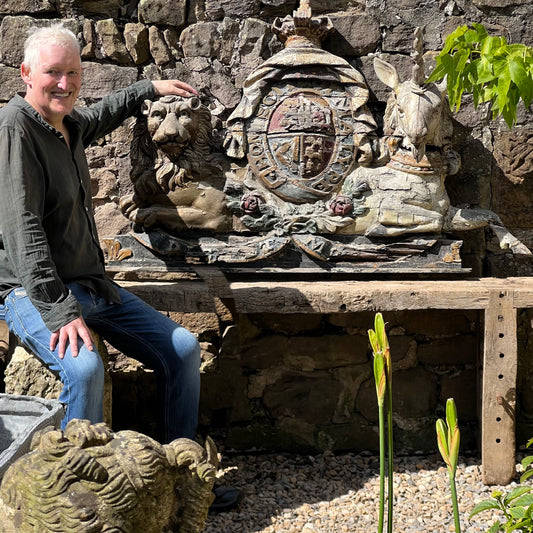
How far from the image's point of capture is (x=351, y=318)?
3.86 meters

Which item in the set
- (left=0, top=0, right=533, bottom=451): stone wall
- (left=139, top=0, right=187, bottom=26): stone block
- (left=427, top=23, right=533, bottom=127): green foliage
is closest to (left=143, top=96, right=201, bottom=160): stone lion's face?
(left=0, top=0, right=533, bottom=451): stone wall

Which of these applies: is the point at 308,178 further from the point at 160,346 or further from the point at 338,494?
the point at 338,494

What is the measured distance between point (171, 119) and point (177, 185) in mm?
323

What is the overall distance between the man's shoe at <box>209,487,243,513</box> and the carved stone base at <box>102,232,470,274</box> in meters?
1.03

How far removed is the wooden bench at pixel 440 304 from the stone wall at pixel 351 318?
0.43m

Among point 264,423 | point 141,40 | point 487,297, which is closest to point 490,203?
point 487,297

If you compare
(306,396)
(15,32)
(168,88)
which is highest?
(15,32)

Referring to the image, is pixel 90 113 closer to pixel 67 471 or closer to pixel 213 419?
pixel 213 419

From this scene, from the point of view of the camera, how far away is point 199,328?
11.4 feet

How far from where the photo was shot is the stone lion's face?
351cm

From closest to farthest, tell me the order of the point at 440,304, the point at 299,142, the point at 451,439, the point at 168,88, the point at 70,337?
the point at 451,439 < the point at 70,337 < the point at 440,304 < the point at 168,88 < the point at 299,142

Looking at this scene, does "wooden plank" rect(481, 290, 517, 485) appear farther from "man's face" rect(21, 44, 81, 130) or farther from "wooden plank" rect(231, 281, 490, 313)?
"man's face" rect(21, 44, 81, 130)

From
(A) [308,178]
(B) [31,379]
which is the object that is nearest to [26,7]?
(A) [308,178]

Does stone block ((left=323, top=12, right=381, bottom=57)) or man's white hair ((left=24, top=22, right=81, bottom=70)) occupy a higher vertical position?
stone block ((left=323, top=12, right=381, bottom=57))
